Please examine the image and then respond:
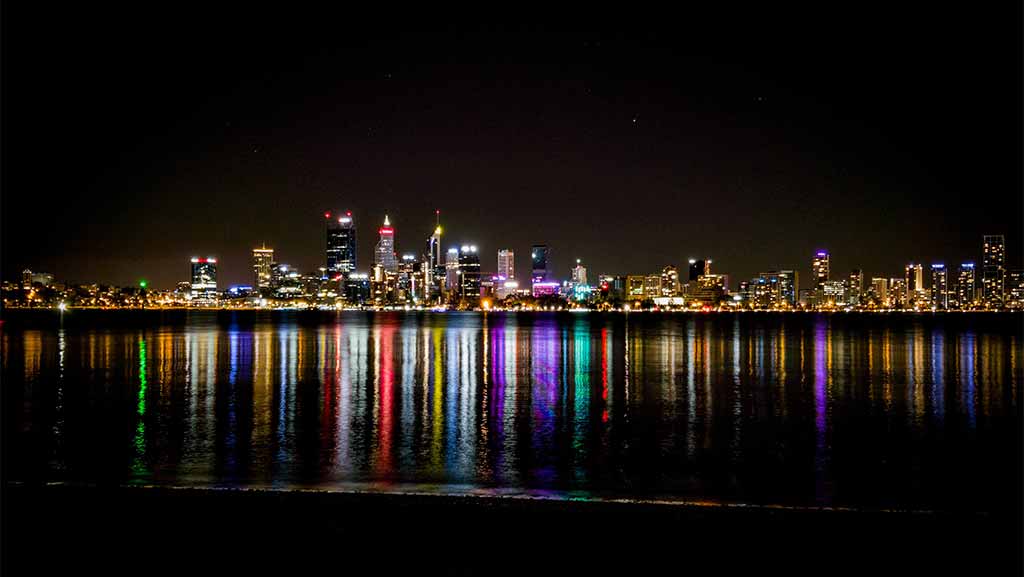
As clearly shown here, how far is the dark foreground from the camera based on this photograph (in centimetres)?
672

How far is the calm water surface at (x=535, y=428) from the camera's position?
11609 millimetres

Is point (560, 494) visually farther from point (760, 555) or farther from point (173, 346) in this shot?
point (173, 346)

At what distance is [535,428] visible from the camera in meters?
16.6

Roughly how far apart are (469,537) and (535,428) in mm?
9373

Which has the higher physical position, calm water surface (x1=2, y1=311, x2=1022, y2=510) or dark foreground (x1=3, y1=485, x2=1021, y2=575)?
dark foreground (x1=3, y1=485, x2=1021, y2=575)

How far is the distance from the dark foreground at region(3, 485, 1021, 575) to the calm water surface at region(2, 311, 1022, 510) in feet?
7.98

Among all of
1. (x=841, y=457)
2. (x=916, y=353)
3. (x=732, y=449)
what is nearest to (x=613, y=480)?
(x=732, y=449)

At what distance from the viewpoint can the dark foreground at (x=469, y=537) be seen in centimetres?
672

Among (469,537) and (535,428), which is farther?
(535,428)

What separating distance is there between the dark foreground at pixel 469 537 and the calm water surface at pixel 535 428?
243cm

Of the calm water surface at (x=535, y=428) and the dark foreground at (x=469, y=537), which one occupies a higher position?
the dark foreground at (x=469, y=537)

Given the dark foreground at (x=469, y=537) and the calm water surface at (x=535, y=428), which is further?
the calm water surface at (x=535, y=428)

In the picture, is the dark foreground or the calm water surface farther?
the calm water surface

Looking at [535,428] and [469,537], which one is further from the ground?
[469,537]
